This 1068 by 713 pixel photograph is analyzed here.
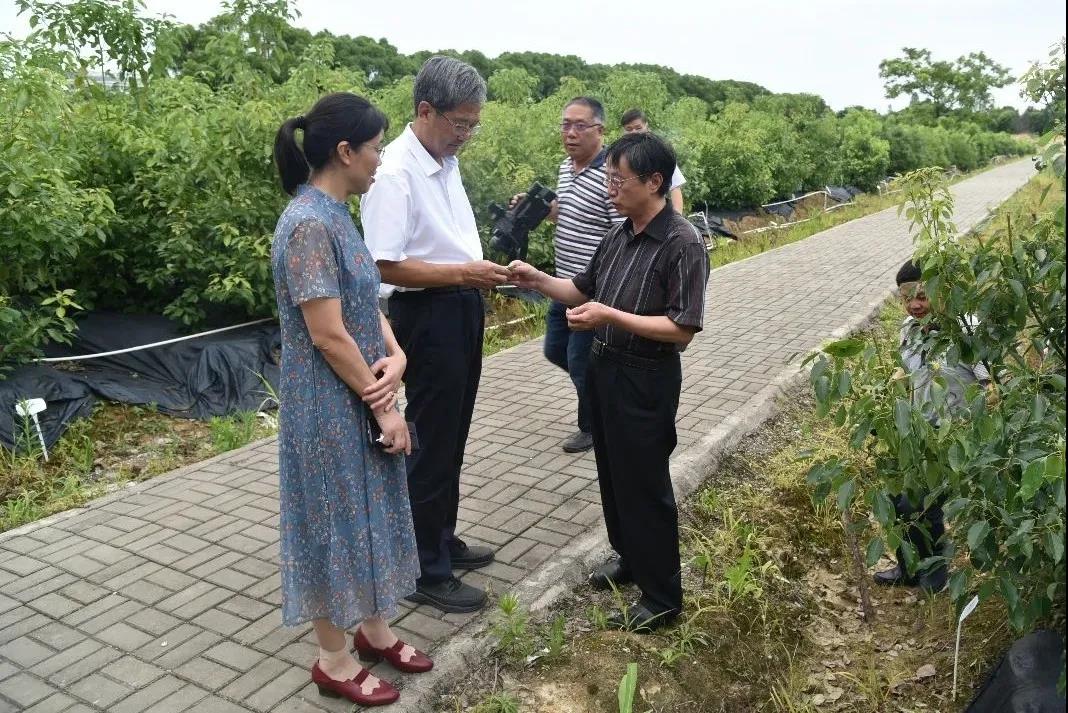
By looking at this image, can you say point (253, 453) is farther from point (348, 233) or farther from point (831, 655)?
point (831, 655)

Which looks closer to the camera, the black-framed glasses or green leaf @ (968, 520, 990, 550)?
green leaf @ (968, 520, 990, 550)

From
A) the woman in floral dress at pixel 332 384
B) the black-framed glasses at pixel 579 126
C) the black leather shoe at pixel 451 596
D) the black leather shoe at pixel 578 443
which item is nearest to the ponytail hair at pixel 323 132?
the woman in floral dress at pixel 332 384

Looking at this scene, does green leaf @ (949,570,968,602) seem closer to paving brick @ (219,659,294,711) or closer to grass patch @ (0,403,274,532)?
paving brick @ (219,659,294,711)

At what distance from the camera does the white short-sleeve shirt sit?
2822 millimetres

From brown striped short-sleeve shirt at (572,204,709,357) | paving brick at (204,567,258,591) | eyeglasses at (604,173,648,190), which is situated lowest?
paving brick at (204,567,258,591)

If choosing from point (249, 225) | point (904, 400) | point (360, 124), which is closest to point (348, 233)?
point (360, 124)

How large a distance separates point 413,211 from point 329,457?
3.14 ft

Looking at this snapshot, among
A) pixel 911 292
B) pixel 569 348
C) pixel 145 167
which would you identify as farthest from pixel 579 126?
pixel 145 167

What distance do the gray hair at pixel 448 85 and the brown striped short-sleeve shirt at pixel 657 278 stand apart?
72cm

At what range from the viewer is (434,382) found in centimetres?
299

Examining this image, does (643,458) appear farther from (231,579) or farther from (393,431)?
(231,579)

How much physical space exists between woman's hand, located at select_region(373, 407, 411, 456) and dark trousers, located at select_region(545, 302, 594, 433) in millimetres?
2029

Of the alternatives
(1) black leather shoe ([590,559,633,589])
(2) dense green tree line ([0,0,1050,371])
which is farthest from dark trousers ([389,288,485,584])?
(2) dense green tree line ([0,0,1050,371])

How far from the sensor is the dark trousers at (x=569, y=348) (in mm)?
4465
